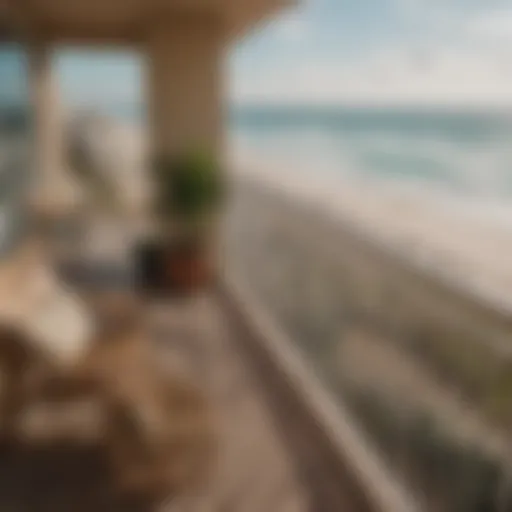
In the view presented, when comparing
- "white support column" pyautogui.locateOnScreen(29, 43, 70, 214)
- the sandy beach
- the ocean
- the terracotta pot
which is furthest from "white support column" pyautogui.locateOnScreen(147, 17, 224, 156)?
the sandy beach

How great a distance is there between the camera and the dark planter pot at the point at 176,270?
327 cm

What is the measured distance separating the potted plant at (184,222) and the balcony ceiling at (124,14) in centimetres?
60

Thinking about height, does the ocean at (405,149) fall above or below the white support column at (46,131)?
above

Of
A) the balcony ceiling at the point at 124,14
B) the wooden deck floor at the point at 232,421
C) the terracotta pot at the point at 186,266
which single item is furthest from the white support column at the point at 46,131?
the wooden deck floor at the point at 232,421

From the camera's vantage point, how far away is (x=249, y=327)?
2818 millimetres

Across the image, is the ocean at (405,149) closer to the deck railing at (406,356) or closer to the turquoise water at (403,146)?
the turquoise water at (403,146)

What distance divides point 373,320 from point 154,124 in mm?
2054

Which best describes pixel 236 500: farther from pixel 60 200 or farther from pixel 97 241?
pixel 60 200

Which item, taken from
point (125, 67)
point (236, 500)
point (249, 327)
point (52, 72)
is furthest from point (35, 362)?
point (52, 72)

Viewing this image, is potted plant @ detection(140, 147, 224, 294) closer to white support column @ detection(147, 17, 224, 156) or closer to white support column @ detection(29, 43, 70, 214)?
white support column @ detection(147, 17, 224, 156)

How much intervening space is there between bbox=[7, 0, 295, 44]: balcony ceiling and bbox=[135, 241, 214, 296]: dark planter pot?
0.99m

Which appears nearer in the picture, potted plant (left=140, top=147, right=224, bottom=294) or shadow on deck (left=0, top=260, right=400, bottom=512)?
shadow on deck (left=0, top=260, right=400, bottom=512)

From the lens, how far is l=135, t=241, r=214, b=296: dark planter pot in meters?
3.27

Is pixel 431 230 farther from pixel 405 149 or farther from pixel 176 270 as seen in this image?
pixel 176 270
